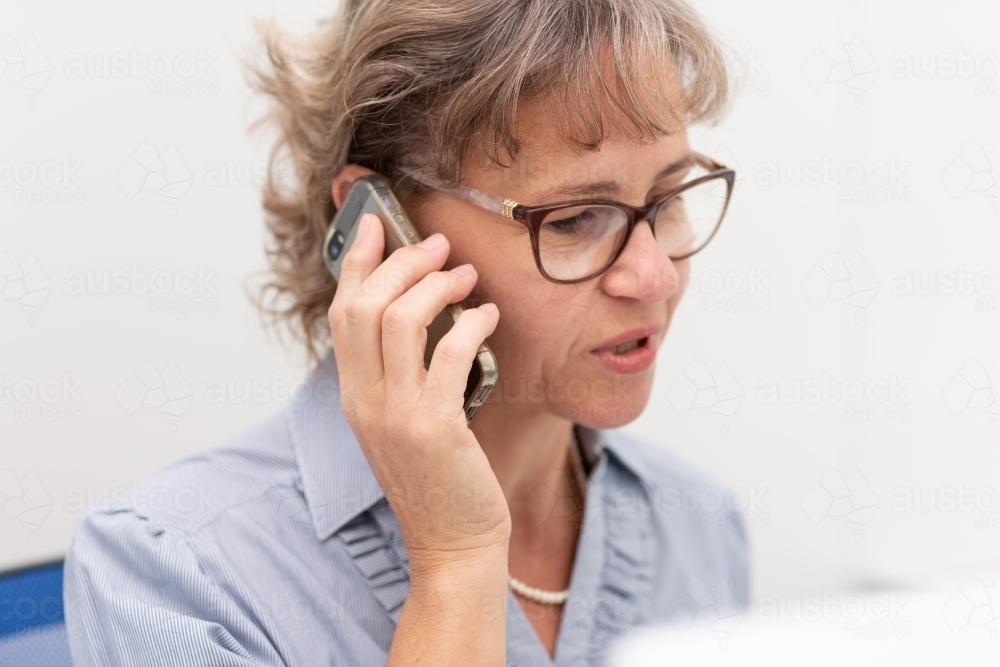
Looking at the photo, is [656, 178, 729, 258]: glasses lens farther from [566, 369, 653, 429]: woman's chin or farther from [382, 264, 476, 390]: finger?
[382, 264, 476, 390]: finger

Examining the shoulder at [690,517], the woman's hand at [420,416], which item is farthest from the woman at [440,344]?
the shoulder at [690,517]

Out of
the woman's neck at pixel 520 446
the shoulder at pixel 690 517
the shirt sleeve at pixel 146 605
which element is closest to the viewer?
the shirt sleeve at pixel 146 605

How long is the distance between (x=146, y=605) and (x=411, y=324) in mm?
440

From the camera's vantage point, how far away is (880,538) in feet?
8.23

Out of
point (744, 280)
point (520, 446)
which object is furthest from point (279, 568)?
point (744, 280)

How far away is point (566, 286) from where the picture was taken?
1.16 meters

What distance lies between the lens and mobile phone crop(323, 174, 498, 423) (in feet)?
3.75

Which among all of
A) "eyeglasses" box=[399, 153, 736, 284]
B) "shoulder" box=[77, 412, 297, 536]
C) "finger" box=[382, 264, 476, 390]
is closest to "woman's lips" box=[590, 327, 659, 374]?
"eyeglasses" box=[399, 153, 736, 284]

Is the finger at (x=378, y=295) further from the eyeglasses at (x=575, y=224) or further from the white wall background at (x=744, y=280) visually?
the white wall background at (x=744, y=280)

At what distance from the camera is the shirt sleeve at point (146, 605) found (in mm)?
1016

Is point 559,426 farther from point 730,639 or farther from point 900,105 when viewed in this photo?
point 900,105

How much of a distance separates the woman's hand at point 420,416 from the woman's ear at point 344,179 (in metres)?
0.21

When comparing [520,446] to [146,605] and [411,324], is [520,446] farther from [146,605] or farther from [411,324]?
[146,605]

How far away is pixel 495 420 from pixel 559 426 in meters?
0.17
